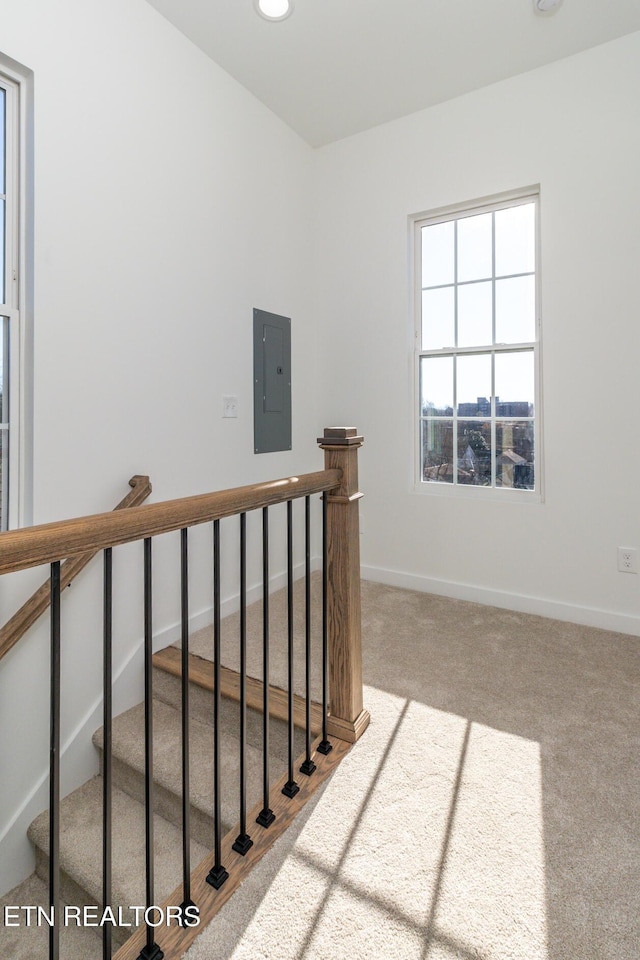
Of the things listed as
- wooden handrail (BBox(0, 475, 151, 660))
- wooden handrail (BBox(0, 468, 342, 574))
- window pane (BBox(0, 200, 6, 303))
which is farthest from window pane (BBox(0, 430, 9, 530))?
wooden handrail (BBox(0, 468, 342, 574))

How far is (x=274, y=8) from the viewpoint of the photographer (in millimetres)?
2275

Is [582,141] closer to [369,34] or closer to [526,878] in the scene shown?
[369,34]

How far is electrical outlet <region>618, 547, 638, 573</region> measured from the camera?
2.56 metres

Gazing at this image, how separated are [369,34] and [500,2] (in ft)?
1.95

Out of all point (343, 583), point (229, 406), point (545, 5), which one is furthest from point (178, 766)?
point (545, 5)

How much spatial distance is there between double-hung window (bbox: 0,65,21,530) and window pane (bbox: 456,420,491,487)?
7.58 ft

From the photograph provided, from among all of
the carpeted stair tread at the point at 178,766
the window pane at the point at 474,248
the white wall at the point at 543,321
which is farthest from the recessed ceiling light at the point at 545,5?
the carpeted stair tread at the point at 178,766

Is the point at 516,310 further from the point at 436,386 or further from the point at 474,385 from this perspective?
the point at 436,386

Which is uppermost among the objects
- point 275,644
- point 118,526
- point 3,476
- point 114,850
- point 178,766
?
point 3,476

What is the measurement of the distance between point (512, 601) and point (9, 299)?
2797 millimetres

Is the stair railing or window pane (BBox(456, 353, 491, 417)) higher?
window pane (BBox(456, 353, 491, 417))

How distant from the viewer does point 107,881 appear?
1.10m

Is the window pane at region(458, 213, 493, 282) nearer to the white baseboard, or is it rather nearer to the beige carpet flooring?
the white baseboard

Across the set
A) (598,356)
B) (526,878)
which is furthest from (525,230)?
(526,878)
